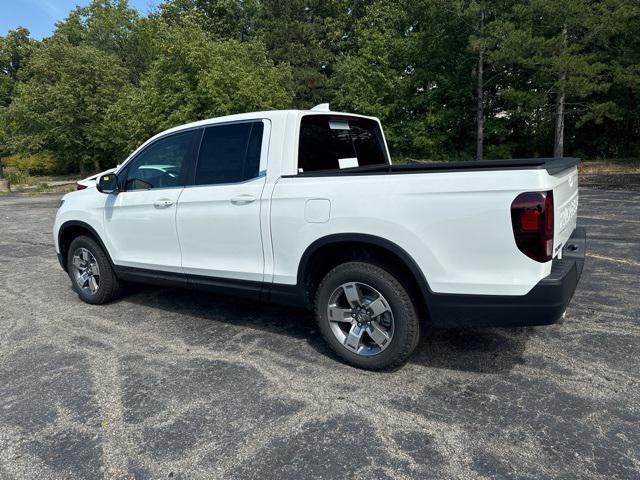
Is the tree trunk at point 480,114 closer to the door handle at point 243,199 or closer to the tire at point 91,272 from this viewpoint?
the tire at point 91,272

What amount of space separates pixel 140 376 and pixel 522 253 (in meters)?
2.82

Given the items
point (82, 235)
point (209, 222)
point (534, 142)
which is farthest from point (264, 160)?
point (534, 142)

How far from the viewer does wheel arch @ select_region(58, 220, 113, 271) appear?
499 cm

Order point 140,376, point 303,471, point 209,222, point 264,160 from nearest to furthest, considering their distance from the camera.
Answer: point 303,471 < point 140,376 < point 264,160 < point 209,222

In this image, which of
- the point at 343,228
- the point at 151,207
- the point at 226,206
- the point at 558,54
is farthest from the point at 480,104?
the point at 343,228

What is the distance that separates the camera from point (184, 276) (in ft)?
14.2

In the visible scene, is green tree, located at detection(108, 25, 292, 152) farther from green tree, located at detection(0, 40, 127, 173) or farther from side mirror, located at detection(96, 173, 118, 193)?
side mirror, located at detection(96, 173, 118, 193)

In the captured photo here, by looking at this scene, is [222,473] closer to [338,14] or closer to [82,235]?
[82,235]

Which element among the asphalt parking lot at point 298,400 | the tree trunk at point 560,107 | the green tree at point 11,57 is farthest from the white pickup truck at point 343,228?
the green tree at point 11,57

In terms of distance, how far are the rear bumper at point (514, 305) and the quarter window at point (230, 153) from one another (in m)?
1.84

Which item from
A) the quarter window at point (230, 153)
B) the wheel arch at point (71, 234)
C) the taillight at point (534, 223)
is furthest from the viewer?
the wheel arch at point (71, 234)

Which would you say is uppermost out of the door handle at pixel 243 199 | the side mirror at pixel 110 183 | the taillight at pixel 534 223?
the side mirror at pixel 110 183

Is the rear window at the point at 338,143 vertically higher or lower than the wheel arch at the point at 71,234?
higher

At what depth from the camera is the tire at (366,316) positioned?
321 cm
